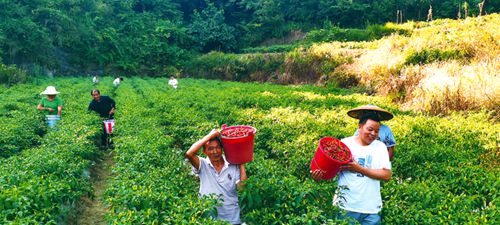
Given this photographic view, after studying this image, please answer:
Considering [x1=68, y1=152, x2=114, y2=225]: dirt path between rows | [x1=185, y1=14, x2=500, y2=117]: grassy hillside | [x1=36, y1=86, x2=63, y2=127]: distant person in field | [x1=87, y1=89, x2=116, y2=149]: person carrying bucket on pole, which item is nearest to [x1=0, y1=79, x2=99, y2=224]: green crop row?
[x1=68, y1=152, x2=114, y2=225]: dirt path between rows

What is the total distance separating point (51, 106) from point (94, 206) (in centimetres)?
497

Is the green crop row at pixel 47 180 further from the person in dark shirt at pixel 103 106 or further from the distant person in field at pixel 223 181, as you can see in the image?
the person in dark shirt at pixel 103 106

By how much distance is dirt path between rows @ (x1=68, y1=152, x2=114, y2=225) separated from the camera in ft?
20.7

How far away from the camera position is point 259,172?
5371mm

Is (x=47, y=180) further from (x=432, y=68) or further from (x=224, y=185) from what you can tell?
(x=432, y=68)

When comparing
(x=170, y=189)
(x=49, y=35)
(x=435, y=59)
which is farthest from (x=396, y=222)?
(x=49, y=35)

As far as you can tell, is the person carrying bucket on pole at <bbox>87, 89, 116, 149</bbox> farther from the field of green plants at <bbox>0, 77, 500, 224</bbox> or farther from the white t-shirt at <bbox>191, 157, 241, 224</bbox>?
the white t-shirt at <bbox>191, 157, 241, 224</bbox>

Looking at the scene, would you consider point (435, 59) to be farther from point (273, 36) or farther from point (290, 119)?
point (273, 36)

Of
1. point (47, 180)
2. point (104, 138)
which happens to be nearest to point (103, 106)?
point (104, 138)

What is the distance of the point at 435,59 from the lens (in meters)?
13.7

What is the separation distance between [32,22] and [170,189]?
32.7m

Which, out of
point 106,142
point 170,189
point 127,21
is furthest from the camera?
point 127,21

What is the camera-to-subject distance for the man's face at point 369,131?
12.8 feet

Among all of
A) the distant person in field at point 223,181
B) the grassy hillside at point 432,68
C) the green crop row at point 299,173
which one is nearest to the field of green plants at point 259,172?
the green crop row at point 299,173
